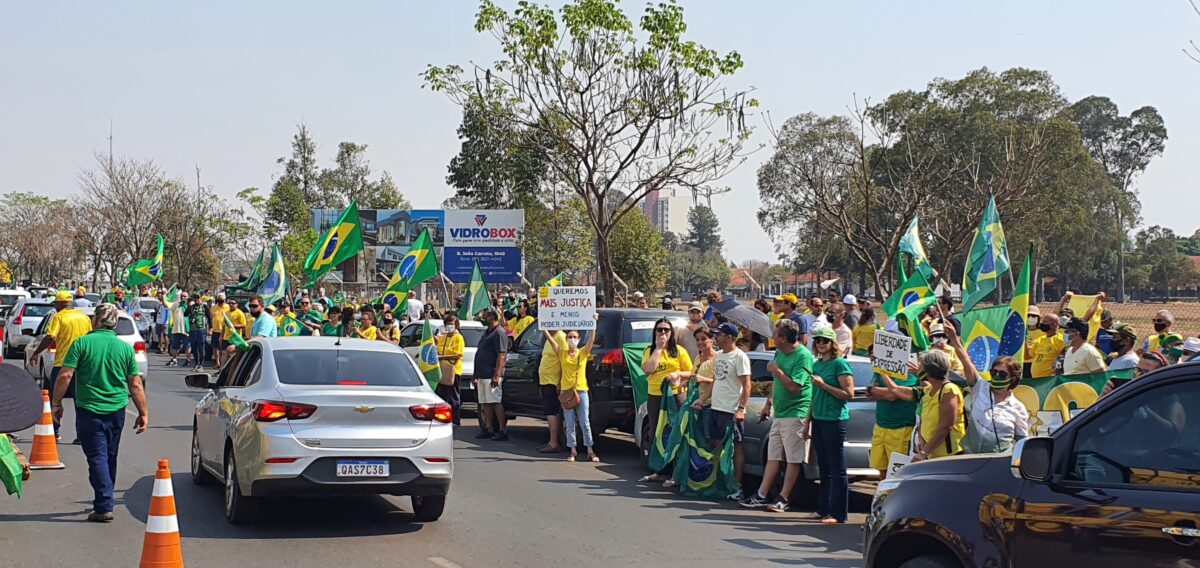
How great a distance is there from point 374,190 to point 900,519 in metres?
76.9

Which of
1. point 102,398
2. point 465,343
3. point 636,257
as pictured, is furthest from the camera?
point 636,257

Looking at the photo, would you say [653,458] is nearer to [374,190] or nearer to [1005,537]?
[1005,537]

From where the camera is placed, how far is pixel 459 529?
955cm

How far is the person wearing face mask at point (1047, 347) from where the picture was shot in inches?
540

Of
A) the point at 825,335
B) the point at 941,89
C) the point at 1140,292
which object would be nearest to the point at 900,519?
the point at 825,335

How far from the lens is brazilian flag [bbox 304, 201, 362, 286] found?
2150 centimetres

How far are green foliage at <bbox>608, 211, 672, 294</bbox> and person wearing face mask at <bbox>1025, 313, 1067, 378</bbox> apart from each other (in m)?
48.9

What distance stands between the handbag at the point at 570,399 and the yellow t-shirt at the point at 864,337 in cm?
422

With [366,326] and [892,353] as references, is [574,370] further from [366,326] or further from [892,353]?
[892,353]

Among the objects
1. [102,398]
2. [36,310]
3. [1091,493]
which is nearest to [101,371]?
[102,398]

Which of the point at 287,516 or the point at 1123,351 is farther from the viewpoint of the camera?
the point at 1123,351

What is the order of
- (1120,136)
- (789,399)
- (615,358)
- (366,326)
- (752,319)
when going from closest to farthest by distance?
1. (789,399)
2. (752,319)
3. (615,358)
4. (366,326)
5. (1120,136)

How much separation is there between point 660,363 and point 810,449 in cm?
236

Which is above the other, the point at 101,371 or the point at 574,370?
the point at 101,371
